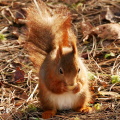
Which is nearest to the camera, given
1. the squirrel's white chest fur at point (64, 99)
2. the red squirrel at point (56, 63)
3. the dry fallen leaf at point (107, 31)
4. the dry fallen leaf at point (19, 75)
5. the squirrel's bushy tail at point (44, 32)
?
the red squirrel at point (56, 63)

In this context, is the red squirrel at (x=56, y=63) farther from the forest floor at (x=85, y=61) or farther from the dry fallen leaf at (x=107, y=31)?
the dry fallen leaf at (x=107, y=31)

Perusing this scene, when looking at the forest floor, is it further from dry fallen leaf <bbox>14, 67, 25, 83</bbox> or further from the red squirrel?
the red squirrel

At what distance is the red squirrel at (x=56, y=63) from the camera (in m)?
2.34

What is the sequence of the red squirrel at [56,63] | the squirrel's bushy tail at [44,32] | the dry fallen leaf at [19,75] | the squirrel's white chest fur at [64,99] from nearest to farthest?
the red squirrel at [56,63], the squirrel's white chest fur at [64,99], the squirrel's bushy tail at [44,32], the dry fallen leaf at [19,75]

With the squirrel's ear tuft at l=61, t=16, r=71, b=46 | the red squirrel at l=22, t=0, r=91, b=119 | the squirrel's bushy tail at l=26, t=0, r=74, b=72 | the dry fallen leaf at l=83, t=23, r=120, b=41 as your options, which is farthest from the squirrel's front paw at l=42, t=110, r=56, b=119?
the dry fallen leaf at l=83, t=23, r=120, b=41

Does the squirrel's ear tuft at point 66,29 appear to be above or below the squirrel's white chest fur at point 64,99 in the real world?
above

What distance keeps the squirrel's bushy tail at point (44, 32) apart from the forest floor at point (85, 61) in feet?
1.23

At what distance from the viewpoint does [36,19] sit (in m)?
2.92

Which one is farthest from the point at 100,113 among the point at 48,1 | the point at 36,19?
the point at 48,1

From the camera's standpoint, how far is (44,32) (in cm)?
286

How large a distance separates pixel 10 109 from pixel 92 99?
70cm

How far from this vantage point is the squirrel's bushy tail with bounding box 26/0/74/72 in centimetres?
277

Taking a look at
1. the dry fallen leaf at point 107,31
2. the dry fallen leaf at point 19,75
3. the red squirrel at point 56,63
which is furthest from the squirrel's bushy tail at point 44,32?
the dry fallen leaf at point 107,31

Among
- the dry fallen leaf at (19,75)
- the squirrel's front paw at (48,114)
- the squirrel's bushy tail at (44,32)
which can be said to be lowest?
the squirrel's front paw at (48,114)
